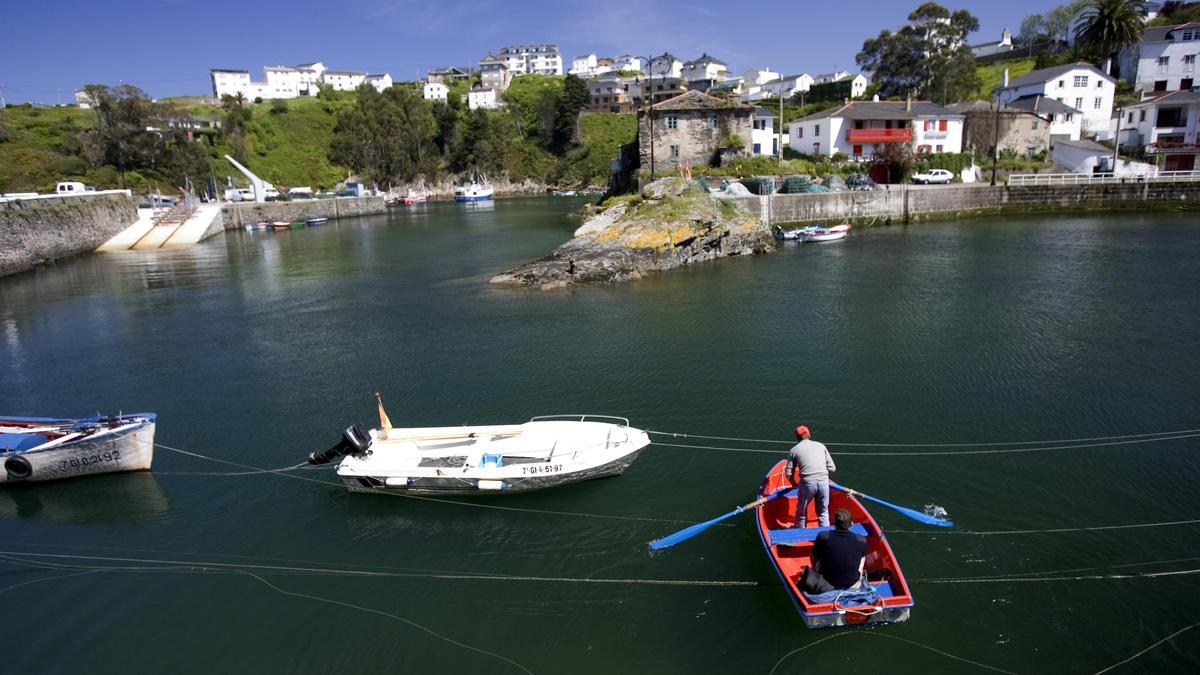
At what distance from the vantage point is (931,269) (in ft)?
129

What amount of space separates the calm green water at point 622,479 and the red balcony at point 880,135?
36755 millimetres

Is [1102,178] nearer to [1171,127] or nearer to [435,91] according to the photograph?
[1171,127]

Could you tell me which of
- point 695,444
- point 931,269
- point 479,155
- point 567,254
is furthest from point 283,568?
point 479,155

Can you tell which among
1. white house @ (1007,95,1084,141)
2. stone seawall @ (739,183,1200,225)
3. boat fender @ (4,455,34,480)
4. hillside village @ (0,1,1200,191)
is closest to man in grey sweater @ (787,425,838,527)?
boat fender @ (4,455,34,480)

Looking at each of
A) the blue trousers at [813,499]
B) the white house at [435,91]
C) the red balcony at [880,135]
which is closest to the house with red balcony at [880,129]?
the red balcony at [880,135]

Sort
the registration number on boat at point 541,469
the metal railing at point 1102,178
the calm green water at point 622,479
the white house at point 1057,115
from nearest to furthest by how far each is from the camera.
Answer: the calm green water at point 622,479 < the registration number on boat at point 541,469 < the metal railing at point 1102,178 < the white house at point 1057,115

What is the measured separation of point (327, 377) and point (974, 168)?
71497 mm

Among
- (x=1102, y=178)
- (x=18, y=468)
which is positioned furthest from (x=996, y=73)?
(x=18, y=468)

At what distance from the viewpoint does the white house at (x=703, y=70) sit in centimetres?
17038

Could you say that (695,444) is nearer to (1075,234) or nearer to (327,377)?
(327,377)

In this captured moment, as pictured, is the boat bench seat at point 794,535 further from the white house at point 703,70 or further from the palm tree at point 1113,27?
the white house at point 703,70

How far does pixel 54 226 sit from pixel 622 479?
217ft

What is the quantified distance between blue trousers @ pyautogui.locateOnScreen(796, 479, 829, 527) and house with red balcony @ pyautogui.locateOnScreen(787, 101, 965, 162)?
6453 centimetres

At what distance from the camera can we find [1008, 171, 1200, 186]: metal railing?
62156 mm
